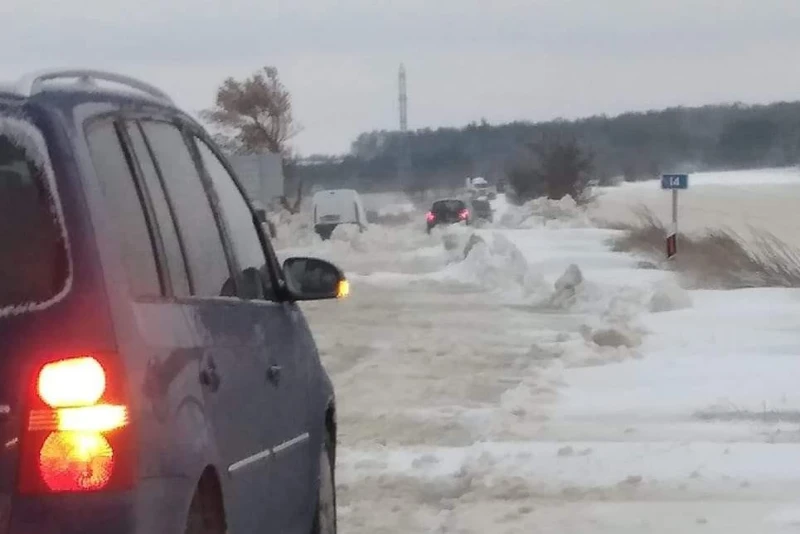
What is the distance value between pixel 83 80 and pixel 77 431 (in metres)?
1.31

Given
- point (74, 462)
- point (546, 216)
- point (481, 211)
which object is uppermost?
point (74, 462)

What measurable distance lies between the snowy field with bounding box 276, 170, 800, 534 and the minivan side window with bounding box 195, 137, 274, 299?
2.20 m

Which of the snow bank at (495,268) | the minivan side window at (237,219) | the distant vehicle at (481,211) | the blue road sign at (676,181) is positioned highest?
the minivan side window at (237,219)

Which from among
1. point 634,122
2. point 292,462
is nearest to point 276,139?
point 634,122

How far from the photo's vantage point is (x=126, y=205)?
13.8ft

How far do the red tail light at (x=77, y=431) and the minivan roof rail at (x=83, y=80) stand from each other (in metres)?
0.83

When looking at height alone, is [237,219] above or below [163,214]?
below

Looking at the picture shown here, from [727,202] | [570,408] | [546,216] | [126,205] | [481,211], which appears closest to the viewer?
[126,205]

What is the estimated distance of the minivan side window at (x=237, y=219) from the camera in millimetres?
5492

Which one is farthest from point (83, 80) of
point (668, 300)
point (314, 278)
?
point (668, 300)

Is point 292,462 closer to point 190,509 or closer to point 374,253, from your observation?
point 190,509

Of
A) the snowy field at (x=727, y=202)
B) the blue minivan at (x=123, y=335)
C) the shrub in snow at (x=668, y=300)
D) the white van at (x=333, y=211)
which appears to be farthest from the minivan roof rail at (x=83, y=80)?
the white van at (x=333, y=211)

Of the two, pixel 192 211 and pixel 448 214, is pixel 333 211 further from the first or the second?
pixel 192 211

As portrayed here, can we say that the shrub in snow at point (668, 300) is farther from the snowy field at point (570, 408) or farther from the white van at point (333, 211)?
the white van at point (333, 211)
